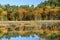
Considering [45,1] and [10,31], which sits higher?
[45,1]

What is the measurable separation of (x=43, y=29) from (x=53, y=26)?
0.12 m

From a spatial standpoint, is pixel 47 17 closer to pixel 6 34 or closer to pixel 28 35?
pixel 28 35

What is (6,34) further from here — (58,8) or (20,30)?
(58,8)

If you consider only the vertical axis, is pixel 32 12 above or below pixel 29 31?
above

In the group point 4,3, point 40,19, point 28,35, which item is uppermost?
point 4,3

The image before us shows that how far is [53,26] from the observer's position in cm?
246

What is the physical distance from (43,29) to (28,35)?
176 millimetres

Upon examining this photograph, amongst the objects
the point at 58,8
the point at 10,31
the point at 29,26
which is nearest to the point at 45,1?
the point at 58,8

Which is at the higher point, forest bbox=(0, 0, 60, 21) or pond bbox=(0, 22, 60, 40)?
forest bbox=(0, 0, 60, 21)

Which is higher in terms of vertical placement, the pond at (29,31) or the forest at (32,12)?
the forest at (32,12)

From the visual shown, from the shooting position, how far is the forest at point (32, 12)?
95.3 inches

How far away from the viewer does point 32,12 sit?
8.04ft

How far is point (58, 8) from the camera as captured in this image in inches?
97.0

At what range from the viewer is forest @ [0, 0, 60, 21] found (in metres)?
2.42
